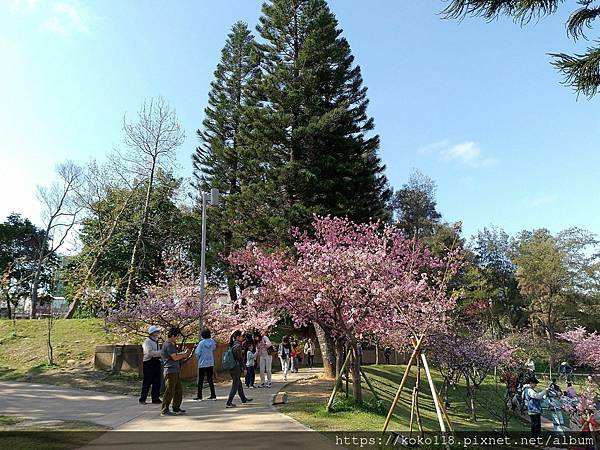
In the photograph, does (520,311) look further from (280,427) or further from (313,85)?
(280,427)

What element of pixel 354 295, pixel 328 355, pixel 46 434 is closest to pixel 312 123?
pixel 328 355

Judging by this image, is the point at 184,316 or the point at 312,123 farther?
the point at 312,123

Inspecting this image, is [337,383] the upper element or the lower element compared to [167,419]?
upper

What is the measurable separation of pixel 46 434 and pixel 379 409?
587 centimetres

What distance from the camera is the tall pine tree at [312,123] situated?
18078mm

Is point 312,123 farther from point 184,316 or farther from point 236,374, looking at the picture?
point 236,374

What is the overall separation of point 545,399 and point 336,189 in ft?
33.0

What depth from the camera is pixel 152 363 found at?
8.85 metres

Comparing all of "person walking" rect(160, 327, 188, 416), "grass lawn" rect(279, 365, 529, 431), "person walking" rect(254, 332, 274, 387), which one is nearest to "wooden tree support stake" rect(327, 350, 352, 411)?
"grass lawn" rect(279, 365, 529, 431)

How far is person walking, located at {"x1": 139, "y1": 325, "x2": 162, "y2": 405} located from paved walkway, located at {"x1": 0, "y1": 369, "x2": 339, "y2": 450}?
0.29 m

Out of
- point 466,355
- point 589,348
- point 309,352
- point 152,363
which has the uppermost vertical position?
point 152,363

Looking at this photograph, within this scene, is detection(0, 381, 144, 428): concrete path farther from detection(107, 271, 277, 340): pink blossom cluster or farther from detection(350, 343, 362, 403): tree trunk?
detection(350, 343, 362, 403): tree trunk

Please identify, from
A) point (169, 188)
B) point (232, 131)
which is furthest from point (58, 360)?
point (232, 131)

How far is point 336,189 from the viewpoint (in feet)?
60.1
